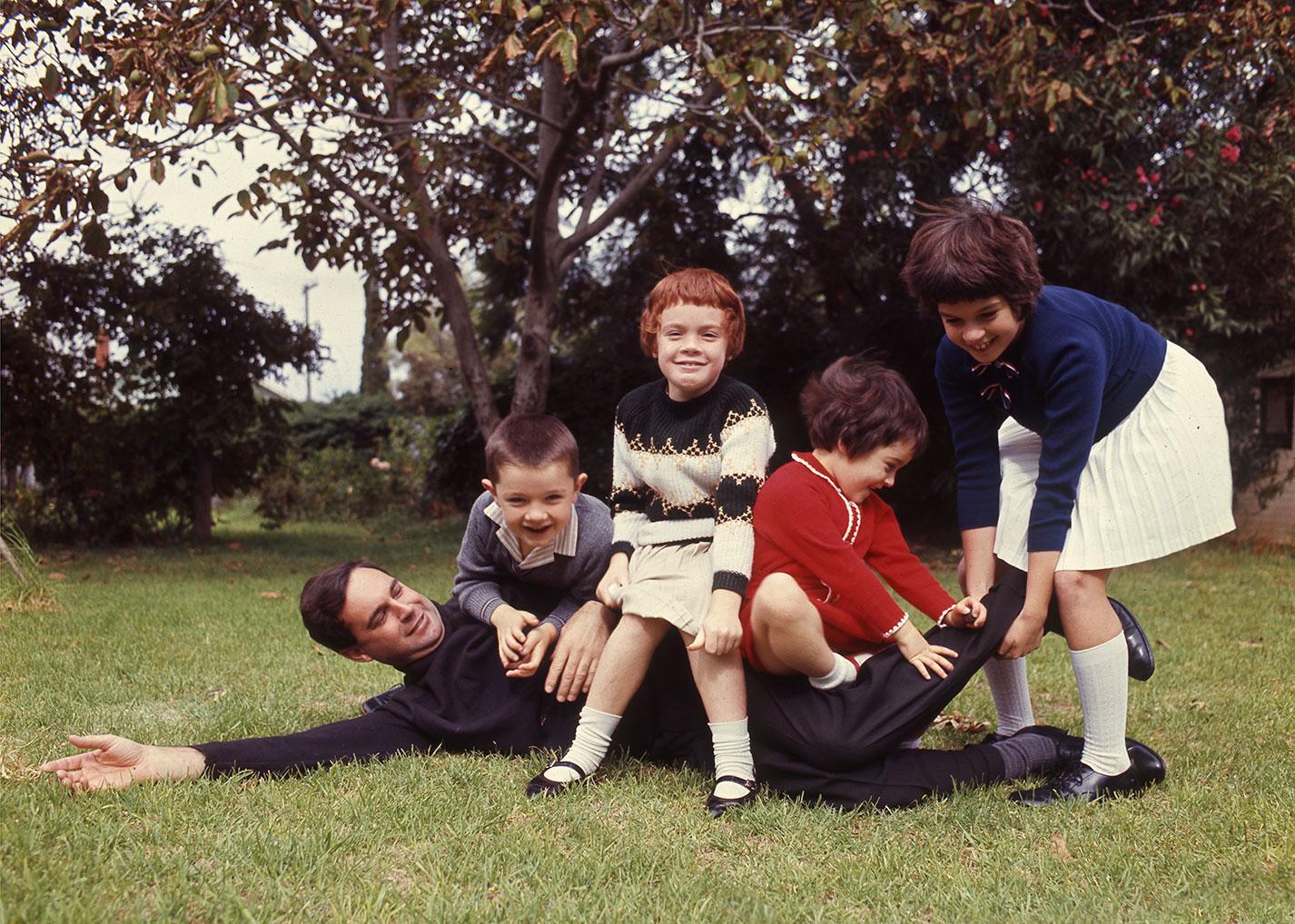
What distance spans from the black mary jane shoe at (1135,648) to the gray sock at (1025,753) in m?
0.32

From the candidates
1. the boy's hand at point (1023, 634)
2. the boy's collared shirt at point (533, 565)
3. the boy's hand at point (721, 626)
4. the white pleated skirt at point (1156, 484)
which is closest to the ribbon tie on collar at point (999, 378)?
the white pleated skirt at point (1156, 484)

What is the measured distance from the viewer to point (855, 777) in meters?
2.77

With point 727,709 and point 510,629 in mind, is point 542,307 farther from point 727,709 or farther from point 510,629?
point 727,709

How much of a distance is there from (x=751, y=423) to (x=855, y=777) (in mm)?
982

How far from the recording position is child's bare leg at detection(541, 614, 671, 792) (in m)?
2.85

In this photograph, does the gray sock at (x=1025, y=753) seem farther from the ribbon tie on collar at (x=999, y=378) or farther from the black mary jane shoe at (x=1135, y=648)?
the ribbon tie on collar at (x=999, y=378)

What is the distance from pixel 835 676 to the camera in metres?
2.86

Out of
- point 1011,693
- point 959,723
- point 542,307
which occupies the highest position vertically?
point 542,307

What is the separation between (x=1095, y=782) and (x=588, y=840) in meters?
1.38

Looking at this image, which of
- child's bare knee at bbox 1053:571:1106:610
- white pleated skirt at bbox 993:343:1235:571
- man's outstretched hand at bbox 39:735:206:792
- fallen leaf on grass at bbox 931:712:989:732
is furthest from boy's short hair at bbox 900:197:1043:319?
man's outstretched hand at bbox 39:735:206:792

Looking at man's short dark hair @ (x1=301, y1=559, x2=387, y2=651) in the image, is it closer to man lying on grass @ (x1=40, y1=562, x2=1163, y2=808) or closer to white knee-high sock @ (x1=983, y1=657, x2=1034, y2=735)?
man lying on grass @ (x1=40, y1=562, x2=1163, y2=808)

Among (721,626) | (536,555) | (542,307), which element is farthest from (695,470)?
(542,307)

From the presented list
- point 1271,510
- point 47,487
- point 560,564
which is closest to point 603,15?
point 560,564

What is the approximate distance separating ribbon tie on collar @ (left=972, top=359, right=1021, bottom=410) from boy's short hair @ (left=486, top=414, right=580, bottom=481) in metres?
1.16
